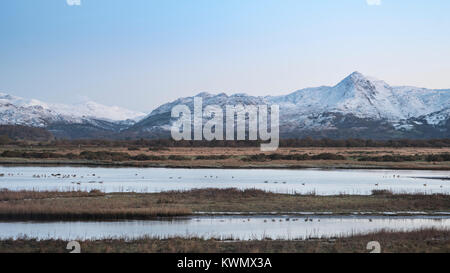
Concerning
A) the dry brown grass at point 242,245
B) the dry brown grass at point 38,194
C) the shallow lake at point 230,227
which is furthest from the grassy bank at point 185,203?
the dry brown grass at point 242,245

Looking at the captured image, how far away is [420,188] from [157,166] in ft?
138

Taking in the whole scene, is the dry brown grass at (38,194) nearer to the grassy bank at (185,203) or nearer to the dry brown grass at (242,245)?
the grassy bank at (185,203)

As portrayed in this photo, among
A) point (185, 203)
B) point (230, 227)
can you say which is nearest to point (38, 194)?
point (185, 203)

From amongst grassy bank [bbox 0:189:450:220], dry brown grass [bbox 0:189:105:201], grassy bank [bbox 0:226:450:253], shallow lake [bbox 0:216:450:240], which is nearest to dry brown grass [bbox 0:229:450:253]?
grassy bank [bbox 0:226:450:253]

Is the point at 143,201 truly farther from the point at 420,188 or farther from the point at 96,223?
the point at 420,188

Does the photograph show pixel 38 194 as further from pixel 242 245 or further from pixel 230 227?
pixel 242 245

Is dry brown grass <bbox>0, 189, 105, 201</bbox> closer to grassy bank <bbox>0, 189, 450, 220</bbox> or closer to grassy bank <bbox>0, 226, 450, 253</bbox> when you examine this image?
grassy bank <bbox>0, 189, 450, 220</bbox>

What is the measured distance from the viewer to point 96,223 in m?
27.9

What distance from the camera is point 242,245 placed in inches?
836

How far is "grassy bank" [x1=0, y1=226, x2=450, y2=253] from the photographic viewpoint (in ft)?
65.5

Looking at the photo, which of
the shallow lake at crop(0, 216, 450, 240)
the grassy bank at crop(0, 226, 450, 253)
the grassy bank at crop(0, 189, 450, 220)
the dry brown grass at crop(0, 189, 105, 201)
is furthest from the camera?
the dry brown grass at crop(0, 189, 105, 201)

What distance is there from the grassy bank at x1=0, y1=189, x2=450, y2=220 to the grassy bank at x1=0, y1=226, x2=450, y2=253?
315 inches

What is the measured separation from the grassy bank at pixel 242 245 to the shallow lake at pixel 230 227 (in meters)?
1.54
